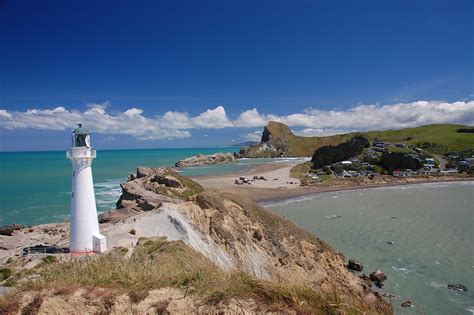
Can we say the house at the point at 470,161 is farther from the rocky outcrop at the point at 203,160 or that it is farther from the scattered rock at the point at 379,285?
the scattered rock at the point at 379,285

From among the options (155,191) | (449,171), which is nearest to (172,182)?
(155,191)

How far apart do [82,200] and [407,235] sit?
98.1 feet

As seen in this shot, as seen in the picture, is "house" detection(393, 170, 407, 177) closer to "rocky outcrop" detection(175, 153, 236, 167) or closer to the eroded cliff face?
the eroded cliff face

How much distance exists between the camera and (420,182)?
75875 millimetres

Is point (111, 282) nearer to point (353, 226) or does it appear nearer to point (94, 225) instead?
point (94, 225)

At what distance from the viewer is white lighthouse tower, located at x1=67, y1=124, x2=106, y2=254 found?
49.1 ft

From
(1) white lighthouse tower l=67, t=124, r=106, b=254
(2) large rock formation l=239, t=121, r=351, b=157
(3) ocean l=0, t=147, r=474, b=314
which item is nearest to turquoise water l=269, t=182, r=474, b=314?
(3) ocean l=0, t=147, r=474, b=314

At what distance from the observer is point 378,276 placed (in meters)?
21.6

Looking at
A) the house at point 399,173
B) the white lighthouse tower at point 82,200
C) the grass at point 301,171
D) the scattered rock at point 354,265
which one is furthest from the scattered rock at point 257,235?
the house at point 399,173

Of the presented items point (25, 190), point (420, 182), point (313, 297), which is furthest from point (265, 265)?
point (420, 182)

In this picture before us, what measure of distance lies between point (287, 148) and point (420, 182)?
341ft

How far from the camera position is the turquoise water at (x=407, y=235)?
65.6ft

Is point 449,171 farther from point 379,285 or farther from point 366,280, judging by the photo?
point 379,285

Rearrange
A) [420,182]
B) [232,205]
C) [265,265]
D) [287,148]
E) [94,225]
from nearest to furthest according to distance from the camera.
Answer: [94,225], [265,265], [232,205], [420,182], [287,148]
